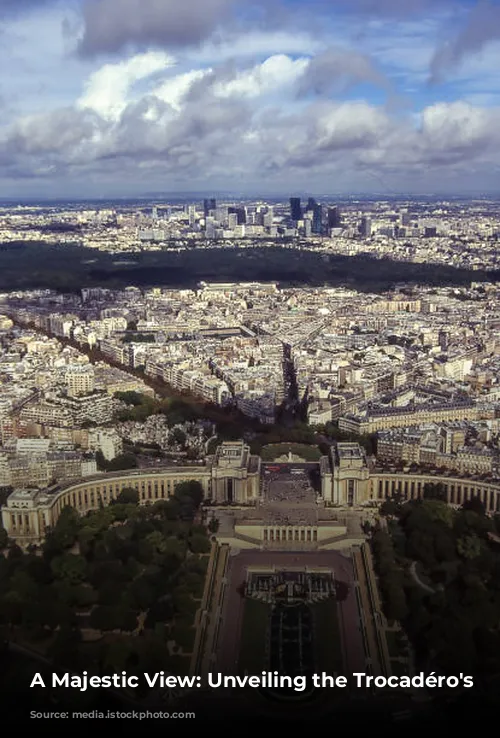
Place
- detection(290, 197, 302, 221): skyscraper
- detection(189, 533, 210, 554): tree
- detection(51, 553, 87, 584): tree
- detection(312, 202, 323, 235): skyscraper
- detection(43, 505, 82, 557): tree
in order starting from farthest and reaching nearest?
detection(290, 197, 302, 221): skyscraper, detection(312, 202, 323, 235): skyscraper, detection(189, 533, 210, 554): tree, detection(43, 505, 82, 557): tree, detection(51, 553, 87, 584): tree

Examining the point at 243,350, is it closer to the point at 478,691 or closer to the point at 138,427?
the point at 138,427

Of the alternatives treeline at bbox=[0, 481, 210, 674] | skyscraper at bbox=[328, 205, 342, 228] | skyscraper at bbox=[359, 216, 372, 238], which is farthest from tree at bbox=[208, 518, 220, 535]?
skyscraper at bbox=[328, 205, 342, 228]

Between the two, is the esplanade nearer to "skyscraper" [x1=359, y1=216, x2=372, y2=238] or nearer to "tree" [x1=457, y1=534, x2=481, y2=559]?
"tree" [x1=457, y1=534, x2=481, y2=559]

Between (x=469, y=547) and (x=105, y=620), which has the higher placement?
(x=469, y=547)

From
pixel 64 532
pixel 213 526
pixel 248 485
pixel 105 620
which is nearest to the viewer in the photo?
pixel 105 620

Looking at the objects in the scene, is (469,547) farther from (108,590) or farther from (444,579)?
(108,590)

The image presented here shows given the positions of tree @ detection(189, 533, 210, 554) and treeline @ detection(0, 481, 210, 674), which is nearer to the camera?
treeline @ detection(0, 481, 210, 674)

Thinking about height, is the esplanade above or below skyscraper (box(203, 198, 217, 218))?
below

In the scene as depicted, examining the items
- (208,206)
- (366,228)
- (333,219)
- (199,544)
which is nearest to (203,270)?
(366,228)

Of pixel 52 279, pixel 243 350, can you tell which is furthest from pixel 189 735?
pixel 52 279
